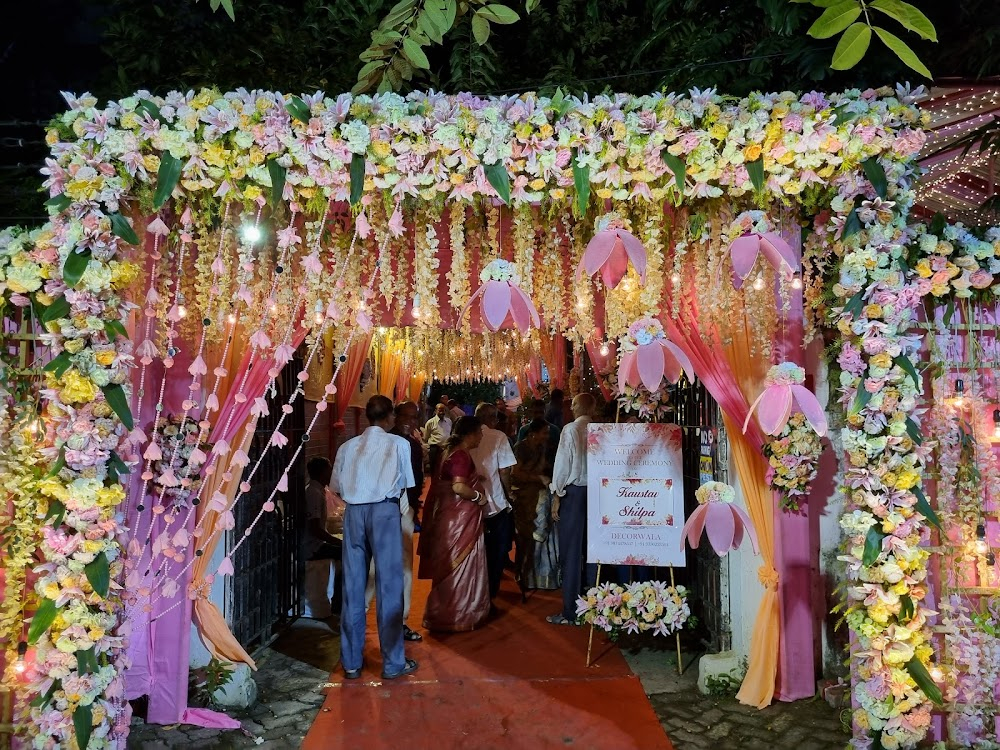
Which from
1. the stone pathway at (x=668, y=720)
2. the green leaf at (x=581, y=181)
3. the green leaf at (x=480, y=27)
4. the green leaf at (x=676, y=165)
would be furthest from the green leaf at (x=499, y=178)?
the stone pathway at (x=668, y=720)

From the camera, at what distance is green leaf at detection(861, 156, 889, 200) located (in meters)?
2.76

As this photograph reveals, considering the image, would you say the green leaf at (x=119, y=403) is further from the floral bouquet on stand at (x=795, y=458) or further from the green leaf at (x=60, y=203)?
the floral bouquet on stand at (x=795, y=458)

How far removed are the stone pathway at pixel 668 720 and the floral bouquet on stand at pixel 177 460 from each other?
1087 millimetres

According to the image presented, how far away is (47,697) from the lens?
2596mm

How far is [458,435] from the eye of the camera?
16.0ft

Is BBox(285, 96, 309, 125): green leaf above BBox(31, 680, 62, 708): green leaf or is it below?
above

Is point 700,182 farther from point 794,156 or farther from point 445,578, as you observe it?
point 445,578

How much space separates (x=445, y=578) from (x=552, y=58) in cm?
390

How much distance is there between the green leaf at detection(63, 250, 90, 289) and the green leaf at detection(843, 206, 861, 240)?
2986mm

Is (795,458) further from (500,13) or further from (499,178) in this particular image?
(500,13)

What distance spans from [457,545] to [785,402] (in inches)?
104

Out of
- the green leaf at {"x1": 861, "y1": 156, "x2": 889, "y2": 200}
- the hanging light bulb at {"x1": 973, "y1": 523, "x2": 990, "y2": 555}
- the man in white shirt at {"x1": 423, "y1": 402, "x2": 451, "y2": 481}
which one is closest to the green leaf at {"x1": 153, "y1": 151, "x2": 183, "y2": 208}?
the green leaf at {"x1": 861, "y1": 156, "x2": 889, "y2": 200}

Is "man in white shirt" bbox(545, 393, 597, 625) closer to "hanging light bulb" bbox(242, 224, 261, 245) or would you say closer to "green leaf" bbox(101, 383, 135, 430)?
"hanging light bulb" bbox(242, 224, 261, 245)

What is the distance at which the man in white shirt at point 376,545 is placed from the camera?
13.2 feet
